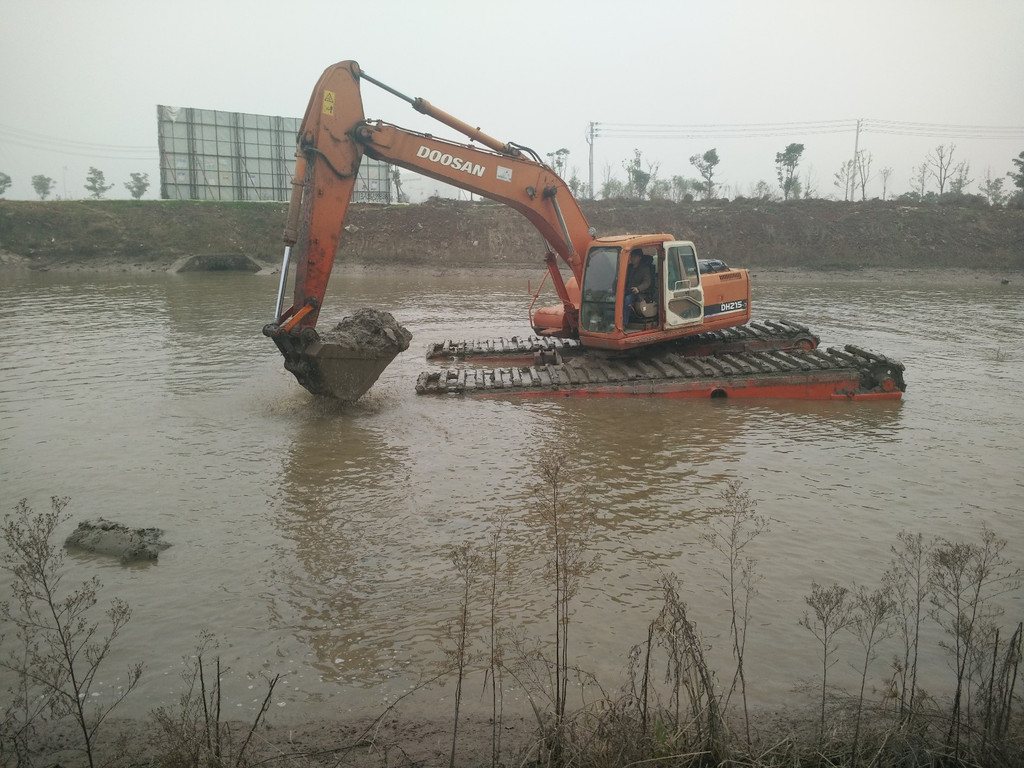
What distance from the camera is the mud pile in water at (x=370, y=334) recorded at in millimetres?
9273

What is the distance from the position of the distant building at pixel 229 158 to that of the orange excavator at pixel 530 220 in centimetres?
3137

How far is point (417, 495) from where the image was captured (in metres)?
6.77

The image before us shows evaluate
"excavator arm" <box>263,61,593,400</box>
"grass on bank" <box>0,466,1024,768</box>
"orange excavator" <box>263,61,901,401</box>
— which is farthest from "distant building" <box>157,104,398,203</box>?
"grass on bank" <box>0,466,1024,768</box>

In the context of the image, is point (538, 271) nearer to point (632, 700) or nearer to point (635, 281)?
point (635, 281)

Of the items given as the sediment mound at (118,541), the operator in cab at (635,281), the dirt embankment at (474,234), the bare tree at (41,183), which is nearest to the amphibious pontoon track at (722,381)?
the operator in cab at (635,281)

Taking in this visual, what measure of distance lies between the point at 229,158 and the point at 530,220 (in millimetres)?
34954

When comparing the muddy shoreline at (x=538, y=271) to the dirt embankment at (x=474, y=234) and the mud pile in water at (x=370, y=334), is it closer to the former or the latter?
the dirt embankment at (x=474, y=234)

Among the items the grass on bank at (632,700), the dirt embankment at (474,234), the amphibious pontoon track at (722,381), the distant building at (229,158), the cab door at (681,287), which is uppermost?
the distant building at (229,158)

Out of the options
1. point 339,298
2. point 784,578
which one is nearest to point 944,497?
point 784,578

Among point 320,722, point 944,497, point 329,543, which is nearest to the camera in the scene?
point 320,722

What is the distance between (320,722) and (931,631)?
3.68 metres

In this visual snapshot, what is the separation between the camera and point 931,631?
468cm

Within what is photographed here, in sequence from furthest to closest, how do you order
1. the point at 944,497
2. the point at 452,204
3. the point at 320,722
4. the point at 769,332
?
the point at 452,204 < the point at 769,332 < the point at 944,497 < the point at 320,722

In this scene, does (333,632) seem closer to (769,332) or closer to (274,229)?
(769,332)
